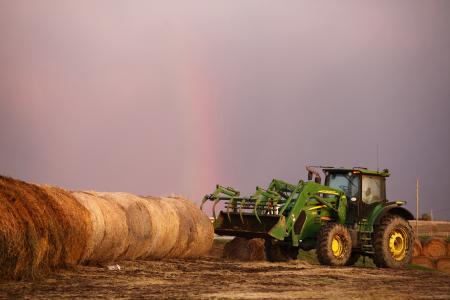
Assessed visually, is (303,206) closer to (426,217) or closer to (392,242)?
(392,242)

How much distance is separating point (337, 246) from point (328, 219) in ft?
3.13

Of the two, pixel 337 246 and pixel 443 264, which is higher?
pixel 337 246

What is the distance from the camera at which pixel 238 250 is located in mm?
19078

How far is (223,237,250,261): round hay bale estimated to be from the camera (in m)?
19.0

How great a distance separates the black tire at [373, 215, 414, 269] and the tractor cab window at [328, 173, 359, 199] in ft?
3.40

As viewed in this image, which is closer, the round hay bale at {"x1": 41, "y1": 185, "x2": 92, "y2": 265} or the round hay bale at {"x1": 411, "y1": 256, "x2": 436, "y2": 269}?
the round hay bale at {"x1": 41, "y1": 185, "x2": 92, "y2": 265}

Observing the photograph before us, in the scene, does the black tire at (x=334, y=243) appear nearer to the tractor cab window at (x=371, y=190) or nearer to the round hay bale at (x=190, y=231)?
the tractor cab window at (x=371, y=190)

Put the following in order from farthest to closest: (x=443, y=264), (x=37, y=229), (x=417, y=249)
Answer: (x=417, y=249) < (x=443, y=264) < (x=37, y=229)

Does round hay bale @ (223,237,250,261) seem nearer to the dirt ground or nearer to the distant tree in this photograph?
the dirt ground

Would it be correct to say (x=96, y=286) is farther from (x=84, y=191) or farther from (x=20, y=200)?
(x=84, y=191)

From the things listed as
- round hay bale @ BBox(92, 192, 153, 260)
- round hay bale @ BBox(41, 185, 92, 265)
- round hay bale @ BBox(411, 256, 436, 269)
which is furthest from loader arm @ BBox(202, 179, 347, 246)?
round hay bale @ BBox(411, 256, 436, 269)

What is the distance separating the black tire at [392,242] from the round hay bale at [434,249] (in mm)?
11009

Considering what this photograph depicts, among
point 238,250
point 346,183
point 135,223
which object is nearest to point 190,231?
point 238,250

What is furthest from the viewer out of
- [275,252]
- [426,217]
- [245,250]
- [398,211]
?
[426,217]
